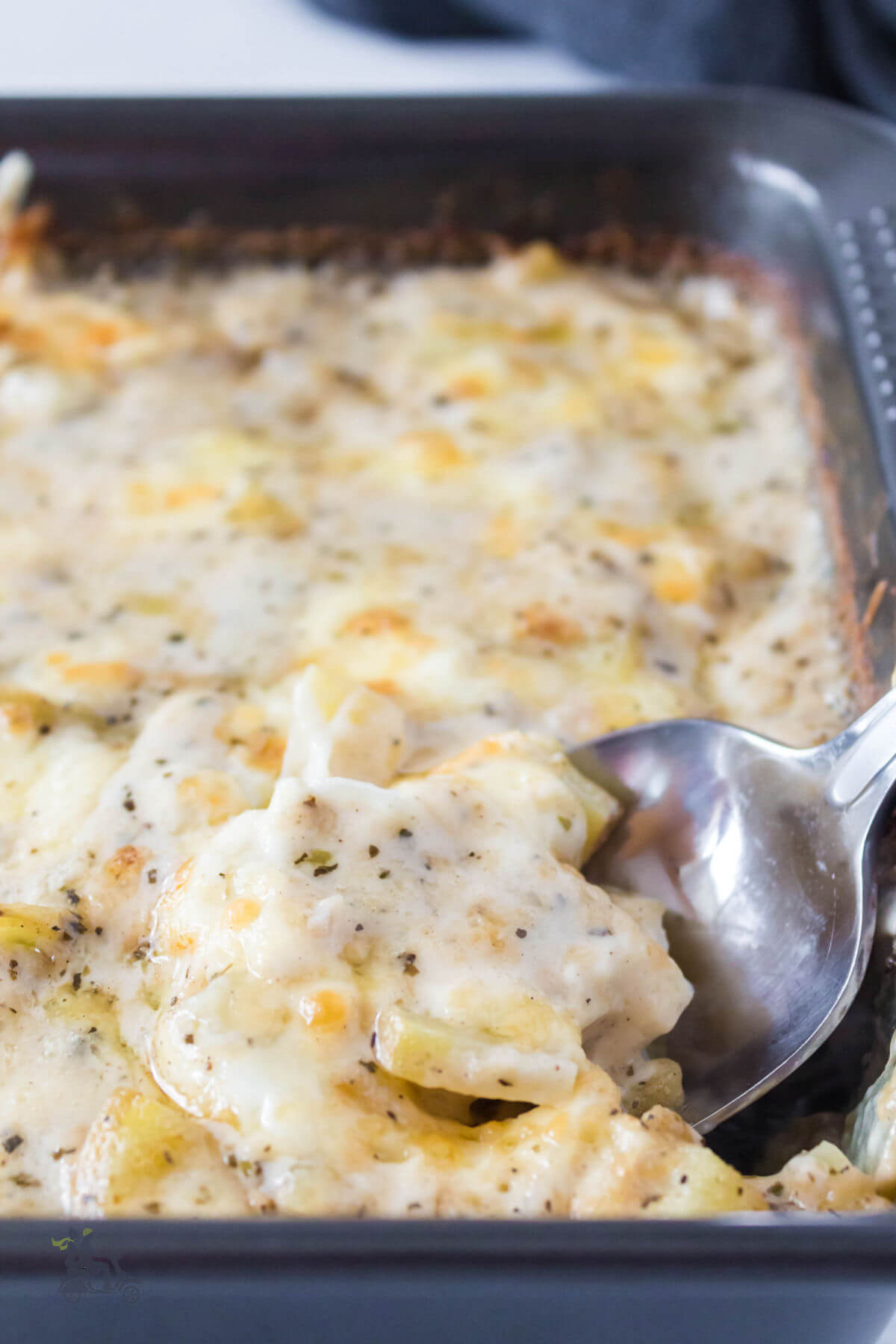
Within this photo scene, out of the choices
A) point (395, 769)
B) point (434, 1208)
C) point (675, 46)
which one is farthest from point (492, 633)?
point (675, 46)

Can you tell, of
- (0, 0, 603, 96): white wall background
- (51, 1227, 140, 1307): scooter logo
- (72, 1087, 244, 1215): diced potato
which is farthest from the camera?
(0, 0, 603, 96): white wall background

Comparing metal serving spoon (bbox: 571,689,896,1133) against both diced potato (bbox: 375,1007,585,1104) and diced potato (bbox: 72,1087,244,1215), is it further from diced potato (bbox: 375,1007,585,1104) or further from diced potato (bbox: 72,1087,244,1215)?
diced potato (bbox: 72,1087,244,1215)

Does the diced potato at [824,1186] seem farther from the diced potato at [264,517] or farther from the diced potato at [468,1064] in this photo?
the diced potato at [264,517]

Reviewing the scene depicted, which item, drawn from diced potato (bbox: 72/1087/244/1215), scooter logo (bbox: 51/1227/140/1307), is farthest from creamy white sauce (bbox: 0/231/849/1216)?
scooter logo (bbox: 51/1227/140/1307)

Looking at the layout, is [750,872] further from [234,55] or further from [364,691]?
[234,55]

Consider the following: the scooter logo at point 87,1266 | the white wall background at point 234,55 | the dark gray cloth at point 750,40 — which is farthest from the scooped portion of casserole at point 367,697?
the white wall background at point 234,55

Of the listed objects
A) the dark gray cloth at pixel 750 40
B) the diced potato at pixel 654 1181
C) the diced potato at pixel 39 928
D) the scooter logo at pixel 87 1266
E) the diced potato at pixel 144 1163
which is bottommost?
the diced potato at pixel 39 928
